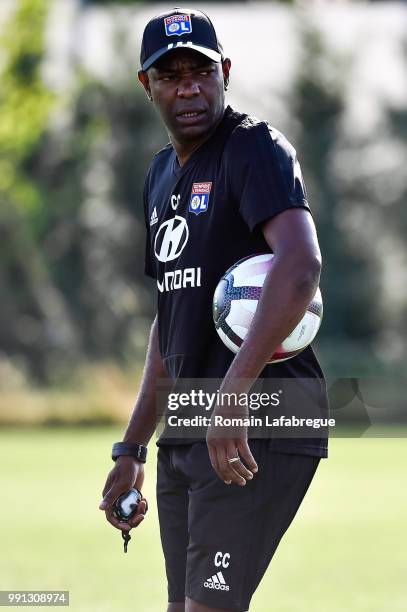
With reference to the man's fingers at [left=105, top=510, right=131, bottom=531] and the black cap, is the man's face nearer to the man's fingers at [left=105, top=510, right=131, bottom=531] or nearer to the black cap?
the black cap

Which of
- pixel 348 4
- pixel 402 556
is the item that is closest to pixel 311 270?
pixel 402 556

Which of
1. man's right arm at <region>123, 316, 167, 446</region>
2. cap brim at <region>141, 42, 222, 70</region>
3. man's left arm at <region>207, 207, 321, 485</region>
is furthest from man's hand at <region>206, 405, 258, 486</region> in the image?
cap brim at <region>141, 42, 222, 70</region>

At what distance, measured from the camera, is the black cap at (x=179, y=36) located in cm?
423

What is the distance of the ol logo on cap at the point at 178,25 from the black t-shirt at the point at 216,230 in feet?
1.04

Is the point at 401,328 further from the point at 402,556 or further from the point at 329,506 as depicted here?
the point at 402,556

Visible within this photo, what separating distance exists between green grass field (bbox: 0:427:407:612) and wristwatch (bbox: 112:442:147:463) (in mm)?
2973

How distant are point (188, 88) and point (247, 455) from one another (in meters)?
1.20

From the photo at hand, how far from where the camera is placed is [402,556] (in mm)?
10031

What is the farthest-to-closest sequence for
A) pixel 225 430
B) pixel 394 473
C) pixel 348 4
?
pixel 348 4 < pixel 394 473 < pixel 225 430

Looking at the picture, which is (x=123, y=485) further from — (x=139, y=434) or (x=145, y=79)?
(x=145, y=79)

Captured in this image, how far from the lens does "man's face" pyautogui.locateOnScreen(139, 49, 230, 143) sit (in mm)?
4273

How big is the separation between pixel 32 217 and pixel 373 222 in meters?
10.9

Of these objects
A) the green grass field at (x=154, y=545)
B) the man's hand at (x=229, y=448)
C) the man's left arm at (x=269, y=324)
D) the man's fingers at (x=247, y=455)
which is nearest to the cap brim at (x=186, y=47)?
the man's left arm at (x=269, y=324)

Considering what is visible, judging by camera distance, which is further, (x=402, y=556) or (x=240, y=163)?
(x=402, y=556)
